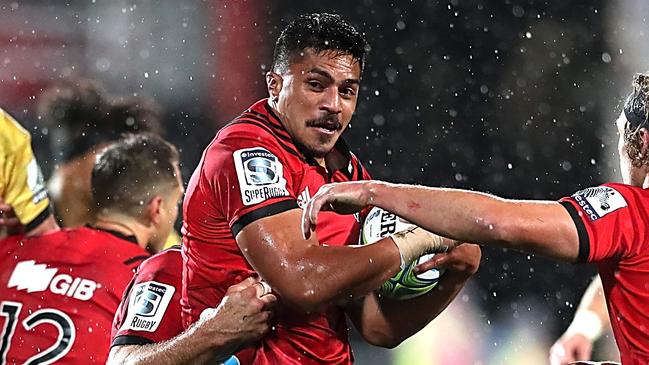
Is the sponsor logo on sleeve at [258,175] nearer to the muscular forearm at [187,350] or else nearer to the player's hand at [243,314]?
the player's hand at [243,314]

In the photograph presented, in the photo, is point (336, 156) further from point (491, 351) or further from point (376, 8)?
point (376, 8)

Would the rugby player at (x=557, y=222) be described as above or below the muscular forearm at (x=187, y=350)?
above

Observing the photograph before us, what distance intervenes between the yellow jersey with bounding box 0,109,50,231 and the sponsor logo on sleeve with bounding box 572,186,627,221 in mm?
2979

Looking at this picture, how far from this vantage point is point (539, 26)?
7652mm

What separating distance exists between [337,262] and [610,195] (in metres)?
0.75

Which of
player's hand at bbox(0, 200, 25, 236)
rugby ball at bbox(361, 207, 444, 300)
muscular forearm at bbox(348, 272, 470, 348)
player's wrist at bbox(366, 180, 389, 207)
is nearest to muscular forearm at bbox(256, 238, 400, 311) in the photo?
rugby ball at bbox(361, 207, 444, 300)

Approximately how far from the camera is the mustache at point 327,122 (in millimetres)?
3406

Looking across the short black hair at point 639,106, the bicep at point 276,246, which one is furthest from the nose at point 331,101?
the short black hair at point 639,106

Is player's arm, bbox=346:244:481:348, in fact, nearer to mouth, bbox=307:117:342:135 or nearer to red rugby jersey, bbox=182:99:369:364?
red rugby jersey, bbox=182:99:369:364

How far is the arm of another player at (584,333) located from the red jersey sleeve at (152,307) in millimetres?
1383

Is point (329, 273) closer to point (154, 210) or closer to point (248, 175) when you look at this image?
point (248, 175)

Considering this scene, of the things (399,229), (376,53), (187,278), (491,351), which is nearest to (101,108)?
(187,278)

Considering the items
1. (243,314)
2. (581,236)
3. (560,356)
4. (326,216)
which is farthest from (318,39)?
(560,356)

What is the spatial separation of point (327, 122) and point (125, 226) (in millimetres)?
1318
